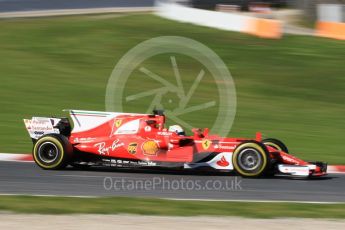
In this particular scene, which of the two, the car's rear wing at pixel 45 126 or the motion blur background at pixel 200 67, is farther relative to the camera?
the motion blur background at pixel 200 67

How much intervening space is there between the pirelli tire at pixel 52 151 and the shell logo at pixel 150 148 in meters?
1.22

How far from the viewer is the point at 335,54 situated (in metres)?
26.1

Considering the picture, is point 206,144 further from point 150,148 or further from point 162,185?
point 162,185

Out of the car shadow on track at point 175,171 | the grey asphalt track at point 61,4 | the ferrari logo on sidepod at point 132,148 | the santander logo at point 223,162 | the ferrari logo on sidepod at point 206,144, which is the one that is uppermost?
Answer: the grey asphalt track at point 61,4

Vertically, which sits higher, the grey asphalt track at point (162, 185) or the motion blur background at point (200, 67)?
the motion blur background at point (200, 67)

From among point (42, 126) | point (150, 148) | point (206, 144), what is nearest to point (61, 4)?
point (42, 126)

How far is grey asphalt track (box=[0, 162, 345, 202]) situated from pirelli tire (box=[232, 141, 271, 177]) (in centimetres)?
14

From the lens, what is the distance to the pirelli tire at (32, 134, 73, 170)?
39.0ft

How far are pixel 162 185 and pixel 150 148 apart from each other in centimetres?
94

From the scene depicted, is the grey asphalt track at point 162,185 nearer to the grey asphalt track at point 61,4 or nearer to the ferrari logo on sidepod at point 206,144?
the ferrari logo on sidepod at point 206,144

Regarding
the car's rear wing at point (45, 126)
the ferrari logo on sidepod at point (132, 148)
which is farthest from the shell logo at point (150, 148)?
the car's rear wing at point (45, 126)

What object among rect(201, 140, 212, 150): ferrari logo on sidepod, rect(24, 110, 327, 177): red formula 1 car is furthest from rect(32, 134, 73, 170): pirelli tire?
rect(201, 140, 212, 150): ferrari logo on sidepod

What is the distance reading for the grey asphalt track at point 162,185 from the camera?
33.8ft

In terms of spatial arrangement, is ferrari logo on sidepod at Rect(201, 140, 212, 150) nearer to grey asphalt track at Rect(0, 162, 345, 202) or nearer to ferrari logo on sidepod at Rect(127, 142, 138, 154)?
grey asphalt track at Rect(0, 162, 345, 202)
